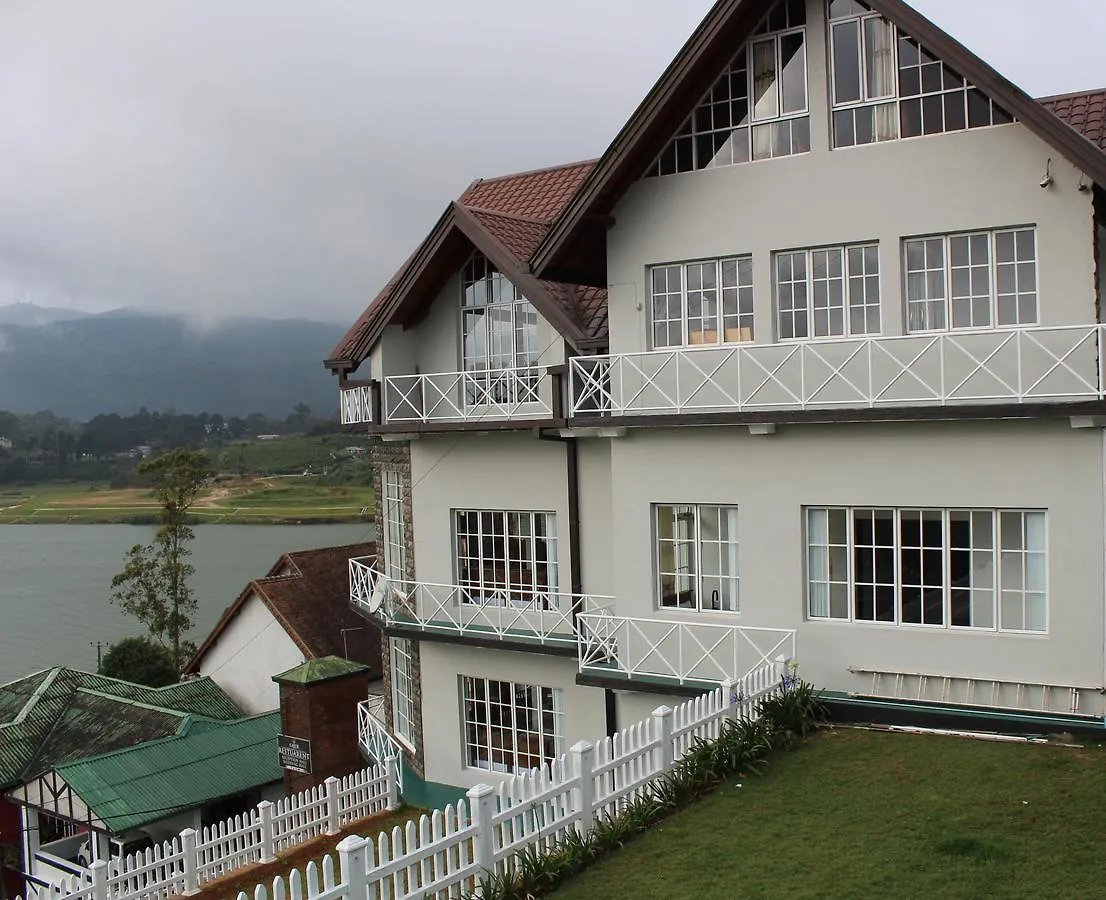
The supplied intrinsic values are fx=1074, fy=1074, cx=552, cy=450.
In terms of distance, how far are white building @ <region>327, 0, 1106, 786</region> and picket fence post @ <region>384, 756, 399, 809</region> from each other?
233cm

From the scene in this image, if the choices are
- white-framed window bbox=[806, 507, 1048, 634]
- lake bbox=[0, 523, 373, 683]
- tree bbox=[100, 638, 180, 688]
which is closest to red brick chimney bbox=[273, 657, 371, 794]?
white-framed window bbox=[806, 507, 1048, 634]

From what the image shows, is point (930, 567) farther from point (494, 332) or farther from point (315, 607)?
point (315, 607)

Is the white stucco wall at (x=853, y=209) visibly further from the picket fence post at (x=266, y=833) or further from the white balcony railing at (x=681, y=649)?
the picket fence post at (x=266, y=833)

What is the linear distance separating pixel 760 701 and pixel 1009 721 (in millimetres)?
2868

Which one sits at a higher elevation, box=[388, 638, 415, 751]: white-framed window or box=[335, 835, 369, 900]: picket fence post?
box=[335, 835, 369, 900]: picket fence post

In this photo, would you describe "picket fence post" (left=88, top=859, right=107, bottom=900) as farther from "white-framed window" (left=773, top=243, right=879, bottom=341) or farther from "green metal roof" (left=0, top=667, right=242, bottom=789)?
"white-framed window" (left=773, top=243, right=879, bottom=341)

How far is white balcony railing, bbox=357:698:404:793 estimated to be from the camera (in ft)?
64.0

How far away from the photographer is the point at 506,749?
18078 mm

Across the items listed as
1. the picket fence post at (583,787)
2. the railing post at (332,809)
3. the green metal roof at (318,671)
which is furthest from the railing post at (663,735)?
the green metal roof at (318,671)

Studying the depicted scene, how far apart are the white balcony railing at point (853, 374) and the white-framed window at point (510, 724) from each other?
5.07 m

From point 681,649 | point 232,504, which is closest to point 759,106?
A: point 681,649

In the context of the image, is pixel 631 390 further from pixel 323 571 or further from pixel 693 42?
pixel 323 571

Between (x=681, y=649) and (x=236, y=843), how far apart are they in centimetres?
753

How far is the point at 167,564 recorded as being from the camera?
42.1 m
